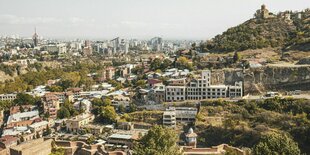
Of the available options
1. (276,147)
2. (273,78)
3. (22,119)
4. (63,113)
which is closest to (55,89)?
(22,119)

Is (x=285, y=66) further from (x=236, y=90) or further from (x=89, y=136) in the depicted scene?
(x=89, y=136)

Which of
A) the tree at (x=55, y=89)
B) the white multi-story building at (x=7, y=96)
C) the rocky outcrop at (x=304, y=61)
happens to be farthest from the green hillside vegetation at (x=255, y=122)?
the white multi-story building at (x=7, y=96)

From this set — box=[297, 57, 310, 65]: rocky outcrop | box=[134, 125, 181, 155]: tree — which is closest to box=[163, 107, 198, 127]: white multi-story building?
box=[134, 125, 181, 155]: tree

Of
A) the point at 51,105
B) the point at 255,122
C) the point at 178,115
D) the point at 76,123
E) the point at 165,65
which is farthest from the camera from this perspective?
the point at 165,65

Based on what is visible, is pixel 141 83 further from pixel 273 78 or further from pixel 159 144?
pixel 159 144

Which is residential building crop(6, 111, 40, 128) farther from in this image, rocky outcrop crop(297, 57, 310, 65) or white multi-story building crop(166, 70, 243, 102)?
rocky outcrop crop(297, 57, 310, 65)

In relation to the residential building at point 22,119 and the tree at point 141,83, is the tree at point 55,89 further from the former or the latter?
the tree at point 141,83
